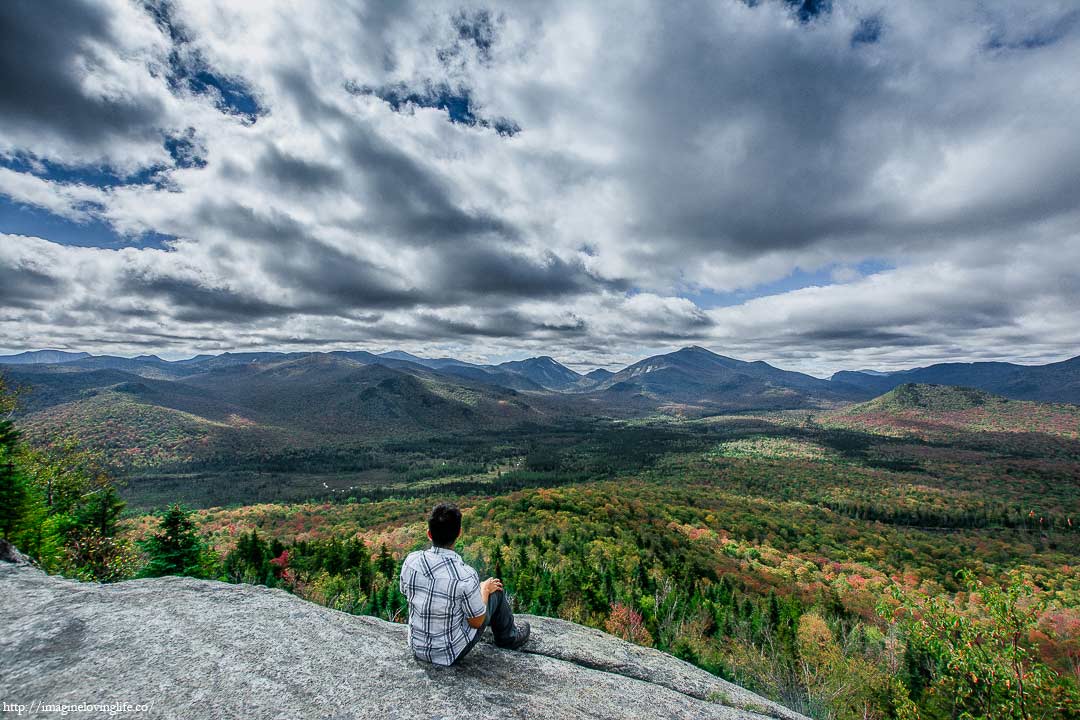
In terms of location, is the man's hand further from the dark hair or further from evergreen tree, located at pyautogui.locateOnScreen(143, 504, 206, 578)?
evergreen tree, located at pyautogui.locateOnScreen(143, 504, 206, 578)

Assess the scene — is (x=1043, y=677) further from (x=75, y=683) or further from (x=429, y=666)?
(x=75, y=683)

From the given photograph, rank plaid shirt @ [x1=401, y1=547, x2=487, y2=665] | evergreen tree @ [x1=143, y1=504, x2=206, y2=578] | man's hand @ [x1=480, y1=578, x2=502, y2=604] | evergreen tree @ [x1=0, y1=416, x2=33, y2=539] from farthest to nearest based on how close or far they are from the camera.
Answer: evergreen tree @ [x1=143, y1=504, x2=206, y2=578], evergreen tree @ [x1=0, y1=416, x2=33, y2=539], man's hand @ [x1=480, y1=578, x2=502, y2=604], plaid shirt @ [x1=401, y1=547, x2=487, y2=665]

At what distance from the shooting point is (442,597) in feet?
20.9

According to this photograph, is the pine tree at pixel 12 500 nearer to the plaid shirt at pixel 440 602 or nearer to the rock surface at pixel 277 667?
the rock surface at pixel 277 667

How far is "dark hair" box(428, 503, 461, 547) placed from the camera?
659 centimetres

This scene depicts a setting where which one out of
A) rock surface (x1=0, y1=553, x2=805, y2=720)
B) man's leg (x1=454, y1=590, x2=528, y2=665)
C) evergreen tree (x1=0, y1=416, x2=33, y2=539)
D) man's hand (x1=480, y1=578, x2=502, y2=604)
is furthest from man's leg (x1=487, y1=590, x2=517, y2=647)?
evergreen tree (x1=0, y1=416, x2=33, y2=539)

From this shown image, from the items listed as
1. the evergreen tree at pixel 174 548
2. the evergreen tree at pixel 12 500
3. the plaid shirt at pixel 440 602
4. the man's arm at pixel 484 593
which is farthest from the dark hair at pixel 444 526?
the evergreen tree at pixel 174 548

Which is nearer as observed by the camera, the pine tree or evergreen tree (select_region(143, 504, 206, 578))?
the pine tree

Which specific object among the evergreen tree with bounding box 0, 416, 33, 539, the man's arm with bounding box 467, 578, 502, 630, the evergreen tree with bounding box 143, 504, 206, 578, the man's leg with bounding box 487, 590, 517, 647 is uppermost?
the man's arm with bounding box 467, 578, 502, 630

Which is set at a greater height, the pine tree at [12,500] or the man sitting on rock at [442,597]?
the man sitting on rock at [442,597]

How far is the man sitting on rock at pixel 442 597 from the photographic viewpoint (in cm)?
643

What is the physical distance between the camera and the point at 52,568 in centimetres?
2180

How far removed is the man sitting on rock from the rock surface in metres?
0.41

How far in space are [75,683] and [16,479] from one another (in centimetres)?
3048
